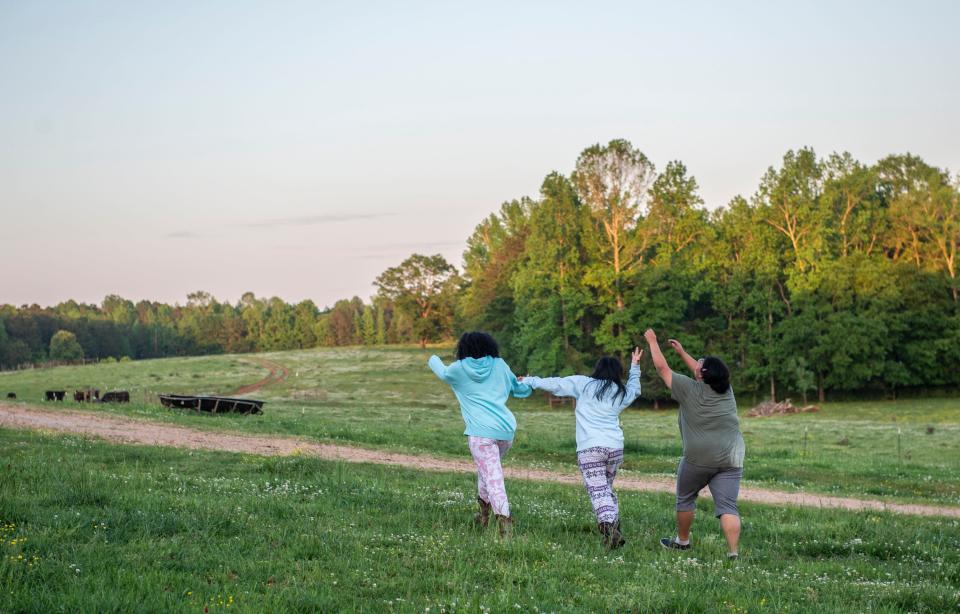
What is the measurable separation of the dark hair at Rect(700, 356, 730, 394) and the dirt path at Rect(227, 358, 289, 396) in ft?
191

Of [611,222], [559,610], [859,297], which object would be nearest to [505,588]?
[559,610]

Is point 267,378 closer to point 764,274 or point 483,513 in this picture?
point 764,274

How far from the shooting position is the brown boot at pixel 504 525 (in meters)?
9.25

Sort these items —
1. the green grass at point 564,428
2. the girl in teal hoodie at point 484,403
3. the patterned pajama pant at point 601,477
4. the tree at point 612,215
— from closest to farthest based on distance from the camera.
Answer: the patterned pajama pant at point 601,477 < the girl in teal hoodie at point 484,403 < the green grass at point 564,428 < the tree at point 612,215

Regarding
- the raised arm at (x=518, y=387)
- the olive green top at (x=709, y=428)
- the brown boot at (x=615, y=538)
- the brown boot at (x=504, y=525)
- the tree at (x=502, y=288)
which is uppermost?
the tree at (x=502, y=288)

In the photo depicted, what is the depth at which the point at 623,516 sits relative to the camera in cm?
1184

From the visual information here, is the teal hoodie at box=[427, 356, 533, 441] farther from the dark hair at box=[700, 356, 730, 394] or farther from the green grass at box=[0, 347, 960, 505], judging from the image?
the green grass at box=[0, 347, 960, 505]

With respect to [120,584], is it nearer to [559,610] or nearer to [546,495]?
[559,610]

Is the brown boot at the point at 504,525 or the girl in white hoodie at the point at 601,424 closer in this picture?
the brown boot at the point at 504,525

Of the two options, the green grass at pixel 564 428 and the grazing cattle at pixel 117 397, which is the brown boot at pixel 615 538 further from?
the grazing cattle at pixel 117 397

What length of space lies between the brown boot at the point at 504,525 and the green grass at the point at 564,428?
11.5 meters

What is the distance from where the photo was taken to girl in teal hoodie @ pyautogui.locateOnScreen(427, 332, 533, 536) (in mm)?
9805

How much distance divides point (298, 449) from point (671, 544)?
11241 mm

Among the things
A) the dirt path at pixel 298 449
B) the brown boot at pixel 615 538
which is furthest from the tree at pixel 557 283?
the brown boot at pixel 615 538
